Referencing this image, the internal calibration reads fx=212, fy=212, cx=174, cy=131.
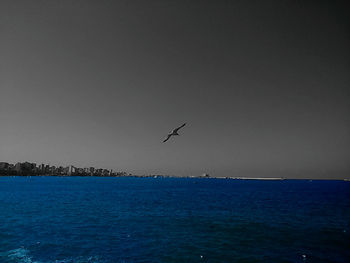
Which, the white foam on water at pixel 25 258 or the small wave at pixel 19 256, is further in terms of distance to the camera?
the small wave at pixel 19 256

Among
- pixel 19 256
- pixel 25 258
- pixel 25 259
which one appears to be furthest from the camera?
pixel 19 256

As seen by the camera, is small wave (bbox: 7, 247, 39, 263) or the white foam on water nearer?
the white foam on water

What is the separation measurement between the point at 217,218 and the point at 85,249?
28.0 metres

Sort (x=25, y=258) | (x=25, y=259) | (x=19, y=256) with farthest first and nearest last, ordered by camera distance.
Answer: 1. (x=19, y=256)
2. (x=25, y=258)
3. (x=25, y=259)

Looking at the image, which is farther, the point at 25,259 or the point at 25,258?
the point at 25,258

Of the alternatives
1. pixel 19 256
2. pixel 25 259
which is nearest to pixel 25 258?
pixel 25 259

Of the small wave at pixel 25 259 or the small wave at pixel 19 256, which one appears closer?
the small wave at pixel 25 259

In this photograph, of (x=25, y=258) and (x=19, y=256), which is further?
(x=19, y=256)

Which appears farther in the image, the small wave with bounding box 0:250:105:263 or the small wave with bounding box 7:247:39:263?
the small wave with bounding box 7:247:39:263

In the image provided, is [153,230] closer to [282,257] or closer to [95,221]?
[95,221]

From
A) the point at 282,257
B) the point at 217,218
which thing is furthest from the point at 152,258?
the point at 217,218

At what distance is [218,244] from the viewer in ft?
90.9

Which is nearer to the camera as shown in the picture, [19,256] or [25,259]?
[25,259]

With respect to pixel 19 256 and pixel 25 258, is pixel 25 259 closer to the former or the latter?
pixel 25 258
